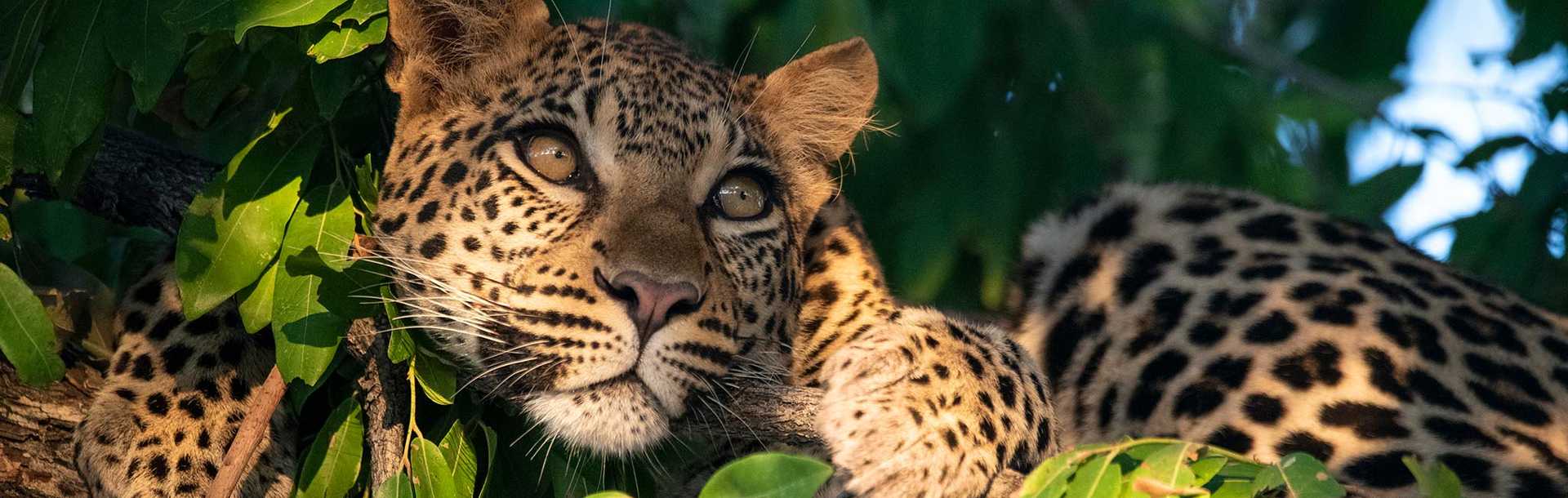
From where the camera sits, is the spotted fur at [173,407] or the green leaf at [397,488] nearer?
the green leaf at [397,488]

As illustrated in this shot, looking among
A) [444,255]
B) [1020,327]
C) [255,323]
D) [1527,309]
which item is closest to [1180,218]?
[1020,327]

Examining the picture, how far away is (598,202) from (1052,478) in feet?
5.34

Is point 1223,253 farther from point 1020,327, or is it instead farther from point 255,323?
point 255,323

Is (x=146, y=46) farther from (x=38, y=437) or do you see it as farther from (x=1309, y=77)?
(x=1309, y=77)

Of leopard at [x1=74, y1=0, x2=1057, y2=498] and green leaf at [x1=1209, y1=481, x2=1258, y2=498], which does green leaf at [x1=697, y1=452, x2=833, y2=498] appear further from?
leopard at [x1=74, y1=0, x2=1057, y2=498]

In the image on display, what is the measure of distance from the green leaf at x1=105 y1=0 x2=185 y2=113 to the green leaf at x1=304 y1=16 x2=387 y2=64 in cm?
32

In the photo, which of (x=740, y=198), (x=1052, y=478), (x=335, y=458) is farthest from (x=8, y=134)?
(x=1052, y=478)

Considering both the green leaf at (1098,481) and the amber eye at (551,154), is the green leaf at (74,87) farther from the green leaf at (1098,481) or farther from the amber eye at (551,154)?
the green leaf at (1098,481)

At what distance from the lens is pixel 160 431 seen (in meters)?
4.13

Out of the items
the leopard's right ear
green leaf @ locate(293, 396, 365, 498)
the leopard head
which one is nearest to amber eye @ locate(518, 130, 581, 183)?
the leopard head

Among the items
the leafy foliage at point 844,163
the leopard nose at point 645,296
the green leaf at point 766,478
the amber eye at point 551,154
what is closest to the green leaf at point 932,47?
the leafy foliage at point 844,163

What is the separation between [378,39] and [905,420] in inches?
63.7

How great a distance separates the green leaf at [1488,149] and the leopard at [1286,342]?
54.0 inches

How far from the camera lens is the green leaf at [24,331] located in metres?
3.95
